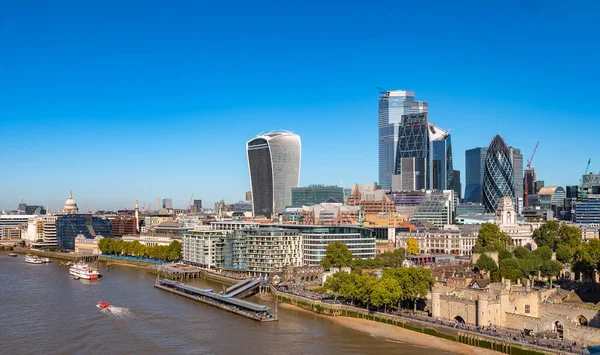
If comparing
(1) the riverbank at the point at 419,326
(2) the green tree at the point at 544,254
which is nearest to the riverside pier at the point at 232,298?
(1) the riverbank at the point at 419,326

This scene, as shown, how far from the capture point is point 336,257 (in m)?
87.9

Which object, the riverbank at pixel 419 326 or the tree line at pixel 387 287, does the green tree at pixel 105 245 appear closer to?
the riverbank at pixel 419 326

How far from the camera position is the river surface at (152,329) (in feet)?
169

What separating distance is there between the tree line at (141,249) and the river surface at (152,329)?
3841cm

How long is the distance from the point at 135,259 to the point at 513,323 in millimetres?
93159

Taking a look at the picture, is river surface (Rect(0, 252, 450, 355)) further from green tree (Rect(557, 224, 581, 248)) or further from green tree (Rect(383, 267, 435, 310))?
green tree (Rect(557, 224, 581, 248))

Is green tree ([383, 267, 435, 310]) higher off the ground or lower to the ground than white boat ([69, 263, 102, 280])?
higher

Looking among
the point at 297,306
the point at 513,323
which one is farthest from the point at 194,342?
the point at 513,323

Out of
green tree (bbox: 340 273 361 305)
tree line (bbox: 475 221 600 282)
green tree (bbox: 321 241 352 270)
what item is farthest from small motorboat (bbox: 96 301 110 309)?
tree line (bbox: 475 221 600 282)

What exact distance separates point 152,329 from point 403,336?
23282mm

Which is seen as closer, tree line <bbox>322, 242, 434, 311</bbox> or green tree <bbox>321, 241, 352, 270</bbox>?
tree line <bbox>322, 242, 434, 311</bbox>

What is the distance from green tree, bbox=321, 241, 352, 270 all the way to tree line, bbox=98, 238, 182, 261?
141ft

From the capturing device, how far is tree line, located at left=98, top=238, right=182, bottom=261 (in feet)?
404

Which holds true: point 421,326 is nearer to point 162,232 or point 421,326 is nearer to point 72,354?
point 72,354
